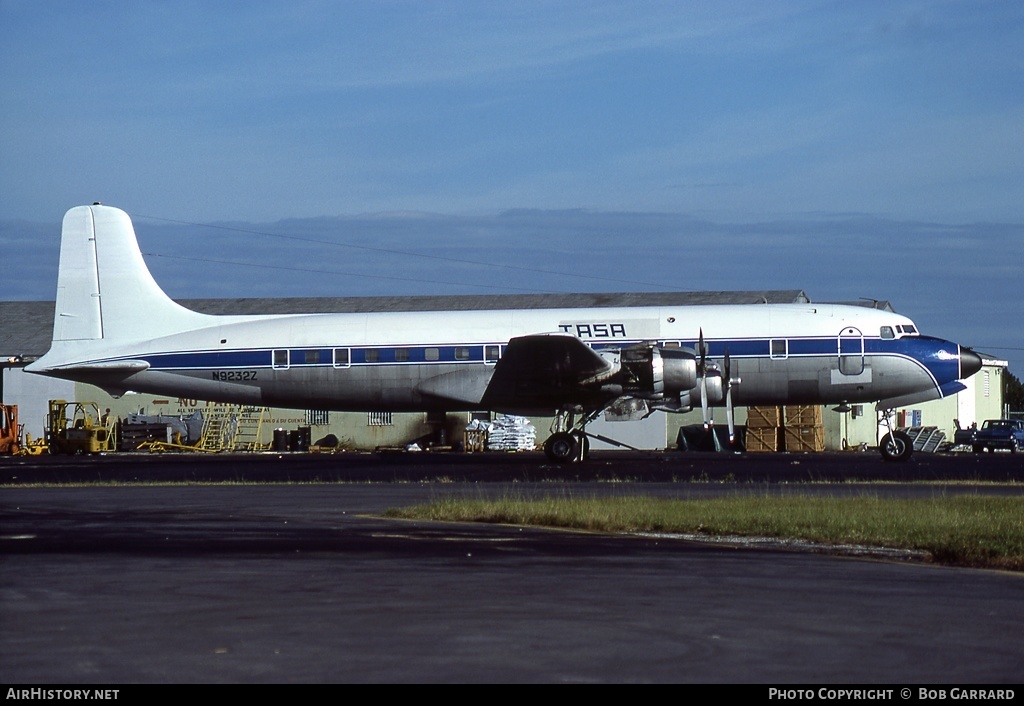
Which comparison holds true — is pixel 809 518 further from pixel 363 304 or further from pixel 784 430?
pixel 363 304

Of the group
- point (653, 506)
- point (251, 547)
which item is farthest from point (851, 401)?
point (251, 547)

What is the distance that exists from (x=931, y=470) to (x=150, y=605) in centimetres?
2937

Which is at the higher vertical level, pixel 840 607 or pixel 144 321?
pixel 144 321

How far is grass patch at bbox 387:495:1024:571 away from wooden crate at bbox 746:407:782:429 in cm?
3751

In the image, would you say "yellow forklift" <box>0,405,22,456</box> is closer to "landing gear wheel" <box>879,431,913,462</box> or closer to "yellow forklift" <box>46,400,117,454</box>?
"yellow forklift" <box>46,400,117,454</box>

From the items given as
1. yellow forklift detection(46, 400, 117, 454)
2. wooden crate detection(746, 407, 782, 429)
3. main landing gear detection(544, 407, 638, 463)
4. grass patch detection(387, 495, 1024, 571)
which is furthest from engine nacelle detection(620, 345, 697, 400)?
yellow forklift detection(46, 400, 117, 454)

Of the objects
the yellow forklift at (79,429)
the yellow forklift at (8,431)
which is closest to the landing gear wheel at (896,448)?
the yellow forklift at (79,429)

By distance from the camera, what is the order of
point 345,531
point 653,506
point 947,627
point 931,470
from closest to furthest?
point 947,627
point 345,531
point 653,506
point 931,470

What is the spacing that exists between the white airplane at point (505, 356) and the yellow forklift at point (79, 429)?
61.4 feet

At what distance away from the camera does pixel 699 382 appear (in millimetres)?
37688

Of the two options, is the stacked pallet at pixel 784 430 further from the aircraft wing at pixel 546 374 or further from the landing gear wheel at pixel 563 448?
the landing gear wheel at pixel 563 448

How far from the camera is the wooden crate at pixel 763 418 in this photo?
62156 mm

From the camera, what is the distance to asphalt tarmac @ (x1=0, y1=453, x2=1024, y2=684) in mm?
8141
